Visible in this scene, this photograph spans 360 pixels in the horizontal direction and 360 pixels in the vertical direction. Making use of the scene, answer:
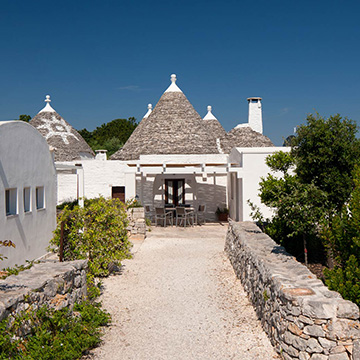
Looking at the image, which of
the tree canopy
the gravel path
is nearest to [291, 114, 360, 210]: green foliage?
the tree canopy

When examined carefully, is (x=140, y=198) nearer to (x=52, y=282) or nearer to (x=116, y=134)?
(x=52, y=282)

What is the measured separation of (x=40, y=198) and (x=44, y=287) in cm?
773

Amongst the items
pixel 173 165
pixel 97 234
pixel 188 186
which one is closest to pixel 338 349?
pixel 97 234

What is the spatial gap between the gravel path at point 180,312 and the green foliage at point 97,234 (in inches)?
26.8

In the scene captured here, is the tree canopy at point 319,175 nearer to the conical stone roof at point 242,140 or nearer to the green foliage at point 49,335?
the green foliage at point 49,335

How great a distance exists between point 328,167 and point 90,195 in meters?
18.0

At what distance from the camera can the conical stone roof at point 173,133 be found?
22047 mm

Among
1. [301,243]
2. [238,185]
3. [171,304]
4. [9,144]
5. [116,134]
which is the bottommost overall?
[171,304]

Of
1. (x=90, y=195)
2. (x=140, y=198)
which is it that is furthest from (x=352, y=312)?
(x=90, y=195)

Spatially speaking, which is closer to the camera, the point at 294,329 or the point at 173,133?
the point at 294,329

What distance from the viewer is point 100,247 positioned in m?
10.2

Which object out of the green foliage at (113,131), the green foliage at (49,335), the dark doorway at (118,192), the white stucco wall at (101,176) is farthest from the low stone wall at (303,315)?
the green foliage at (113,131)

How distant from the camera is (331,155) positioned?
8750mm

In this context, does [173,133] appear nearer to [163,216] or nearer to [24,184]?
[163,216]
